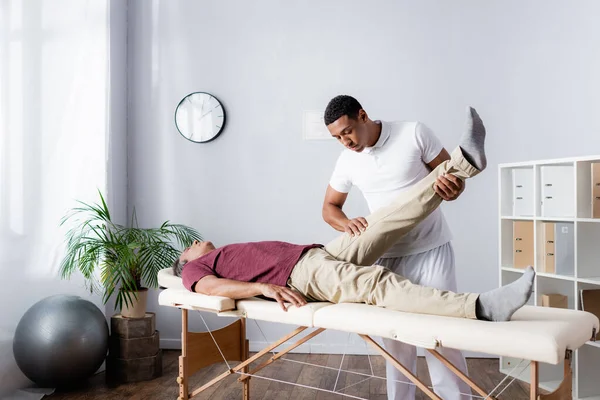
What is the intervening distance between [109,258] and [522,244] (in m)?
2.14

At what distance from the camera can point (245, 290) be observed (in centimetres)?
204

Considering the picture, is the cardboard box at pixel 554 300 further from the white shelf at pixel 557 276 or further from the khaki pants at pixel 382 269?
the khaki pants at pixel 382 269

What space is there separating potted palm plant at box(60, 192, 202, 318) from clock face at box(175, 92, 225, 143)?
68cm

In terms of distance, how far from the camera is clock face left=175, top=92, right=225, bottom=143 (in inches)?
140

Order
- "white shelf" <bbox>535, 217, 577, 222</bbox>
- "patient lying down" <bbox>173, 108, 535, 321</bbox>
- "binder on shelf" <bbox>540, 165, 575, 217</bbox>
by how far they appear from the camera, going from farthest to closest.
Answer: "binder on shelf" <bbox>540, 165, 575, 217</bbox> < "white shelf" <bbox>535, 217, 577, 222</bbox> < "patient lying down" <bbox>173, 108, 535, 321</bbox>

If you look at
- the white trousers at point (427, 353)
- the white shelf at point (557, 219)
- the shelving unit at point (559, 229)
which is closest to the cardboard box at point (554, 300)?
the shelving unit at point (559, 229)

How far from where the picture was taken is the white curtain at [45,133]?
2.70m

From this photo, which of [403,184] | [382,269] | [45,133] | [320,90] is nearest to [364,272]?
[382,269]

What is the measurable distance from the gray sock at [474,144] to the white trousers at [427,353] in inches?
18.3

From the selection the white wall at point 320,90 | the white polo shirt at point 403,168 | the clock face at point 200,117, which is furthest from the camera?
the clock face at point 200,117

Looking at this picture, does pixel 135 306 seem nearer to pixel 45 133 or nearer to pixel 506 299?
pixel 45 133

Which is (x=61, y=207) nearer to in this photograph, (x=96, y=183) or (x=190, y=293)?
(x=96, y=183)

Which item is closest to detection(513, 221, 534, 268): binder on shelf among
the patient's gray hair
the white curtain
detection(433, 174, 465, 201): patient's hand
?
detection(433, 174, 465, 201): patient's hand

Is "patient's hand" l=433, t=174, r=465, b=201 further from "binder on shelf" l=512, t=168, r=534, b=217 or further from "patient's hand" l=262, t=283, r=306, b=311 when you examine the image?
"binder on shelf" l=512, t=168, r=534, b=217
